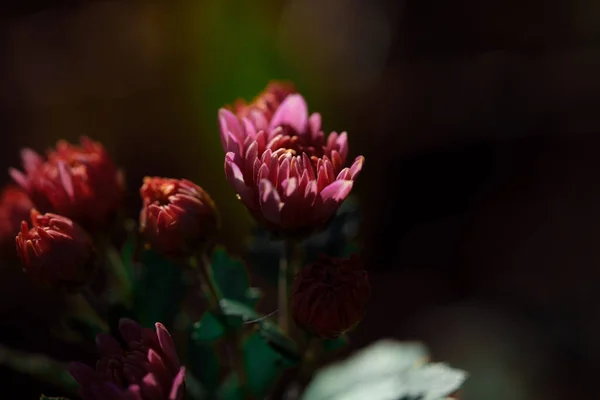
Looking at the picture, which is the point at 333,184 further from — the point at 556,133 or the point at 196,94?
the point at 556,133

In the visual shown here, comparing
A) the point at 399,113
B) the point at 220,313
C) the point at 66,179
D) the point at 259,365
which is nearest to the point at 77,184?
the point at 66,179

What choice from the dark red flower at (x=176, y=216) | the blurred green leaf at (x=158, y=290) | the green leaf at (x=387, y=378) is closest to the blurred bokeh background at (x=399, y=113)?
the green leaf at (x=387, y=378)

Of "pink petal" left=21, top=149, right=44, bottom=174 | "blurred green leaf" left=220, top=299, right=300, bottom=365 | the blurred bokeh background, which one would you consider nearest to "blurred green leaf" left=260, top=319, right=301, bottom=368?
"blurred green leaf" left=220, top=299, right=300, bottom=365

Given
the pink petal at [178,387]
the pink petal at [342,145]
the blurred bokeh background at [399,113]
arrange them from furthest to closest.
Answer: the blurred bokeh background at [399,113] → the pink petal at [342,145] → the pink petal at [178,387]

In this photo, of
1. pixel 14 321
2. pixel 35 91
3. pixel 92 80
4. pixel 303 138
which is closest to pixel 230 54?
pixel 92 80

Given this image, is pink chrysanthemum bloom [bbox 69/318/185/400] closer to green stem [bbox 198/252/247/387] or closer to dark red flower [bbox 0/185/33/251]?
green stem [bbox 198/252/247/387]

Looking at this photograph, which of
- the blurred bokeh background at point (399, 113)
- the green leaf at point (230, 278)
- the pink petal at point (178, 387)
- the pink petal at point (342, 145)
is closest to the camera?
the pink petal at point (178, 387)

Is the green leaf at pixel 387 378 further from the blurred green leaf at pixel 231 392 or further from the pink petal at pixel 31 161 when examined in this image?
the pink petal at pixel 31 161
